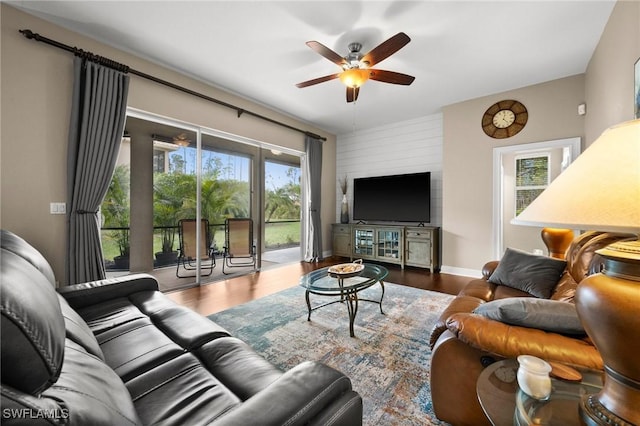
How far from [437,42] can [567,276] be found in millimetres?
2462

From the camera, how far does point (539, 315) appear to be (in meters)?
1.15

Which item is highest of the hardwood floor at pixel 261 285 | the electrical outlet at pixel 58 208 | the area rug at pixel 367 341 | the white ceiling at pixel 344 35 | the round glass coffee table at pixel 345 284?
the white ceiling at pixel 344 35

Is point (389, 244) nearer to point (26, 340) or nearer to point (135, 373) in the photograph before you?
point (135, 373)

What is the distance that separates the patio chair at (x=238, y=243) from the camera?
433cm

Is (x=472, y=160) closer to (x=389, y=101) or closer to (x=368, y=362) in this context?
(x=389, y=101)

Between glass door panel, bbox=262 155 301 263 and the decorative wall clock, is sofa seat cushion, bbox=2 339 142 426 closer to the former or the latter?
glass door panel, bbox=262 155 301 263

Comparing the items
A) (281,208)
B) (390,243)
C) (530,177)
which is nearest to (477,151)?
(530,177)

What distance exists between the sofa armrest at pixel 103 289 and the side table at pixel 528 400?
2.08 m

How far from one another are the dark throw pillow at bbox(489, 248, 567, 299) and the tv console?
2.09 meters

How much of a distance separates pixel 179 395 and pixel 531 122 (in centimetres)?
488

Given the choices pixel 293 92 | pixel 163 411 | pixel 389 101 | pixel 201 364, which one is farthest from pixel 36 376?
pixel 389 101

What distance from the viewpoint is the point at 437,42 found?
9.04 feet

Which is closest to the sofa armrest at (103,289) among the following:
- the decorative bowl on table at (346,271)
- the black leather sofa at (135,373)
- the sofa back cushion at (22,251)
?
the black leather sofa at (135,373)

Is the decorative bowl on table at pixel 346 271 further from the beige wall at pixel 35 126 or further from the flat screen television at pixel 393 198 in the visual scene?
the beige wall at pixel 35 126
